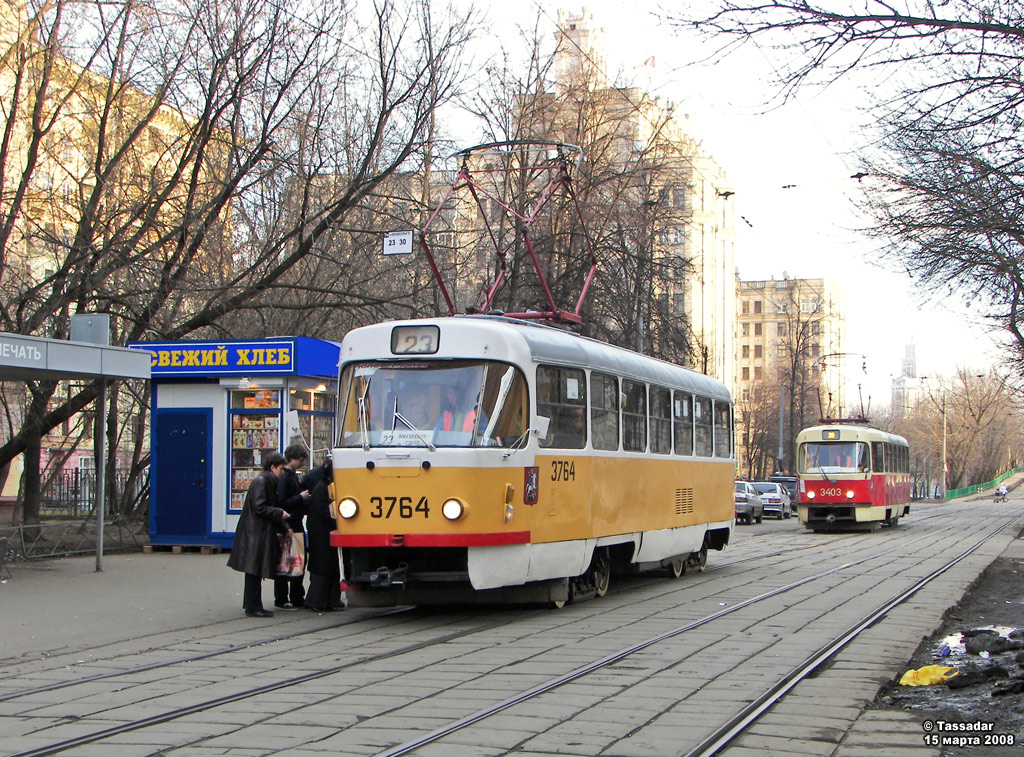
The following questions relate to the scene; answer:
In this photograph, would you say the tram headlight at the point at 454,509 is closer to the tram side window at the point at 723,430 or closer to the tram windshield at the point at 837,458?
the tram side window at the point at 723,430

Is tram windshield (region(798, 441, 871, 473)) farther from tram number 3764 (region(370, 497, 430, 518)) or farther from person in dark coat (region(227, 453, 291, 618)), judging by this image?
tram number 3764 (region(370, 497, 430, 518))

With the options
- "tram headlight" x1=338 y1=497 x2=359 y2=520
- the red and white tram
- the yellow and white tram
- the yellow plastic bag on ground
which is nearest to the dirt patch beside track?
the yellow plastic bag on ground

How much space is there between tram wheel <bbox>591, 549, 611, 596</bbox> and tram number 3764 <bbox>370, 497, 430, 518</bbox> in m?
3.13

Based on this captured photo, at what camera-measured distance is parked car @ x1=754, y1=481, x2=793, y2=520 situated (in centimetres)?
4706

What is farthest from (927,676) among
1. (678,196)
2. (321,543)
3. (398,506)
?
(678,196)

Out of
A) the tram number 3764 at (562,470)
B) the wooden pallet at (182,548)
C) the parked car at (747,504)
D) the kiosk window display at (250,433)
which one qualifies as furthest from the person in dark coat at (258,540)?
the parked car at (747,504)

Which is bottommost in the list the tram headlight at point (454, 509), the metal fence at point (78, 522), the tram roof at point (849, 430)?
the metal fence at point (78, 522)

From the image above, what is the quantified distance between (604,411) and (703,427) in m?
4.66

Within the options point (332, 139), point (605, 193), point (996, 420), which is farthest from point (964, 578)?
point (996, 420)

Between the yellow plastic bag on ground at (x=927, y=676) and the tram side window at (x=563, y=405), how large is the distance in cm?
438

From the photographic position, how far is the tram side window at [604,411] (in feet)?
43.4

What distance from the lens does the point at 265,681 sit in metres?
8.39

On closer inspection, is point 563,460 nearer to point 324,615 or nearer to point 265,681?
point 324,615

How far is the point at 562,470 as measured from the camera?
1230 centimetres
